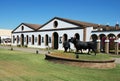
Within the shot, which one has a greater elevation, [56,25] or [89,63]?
[56,25]

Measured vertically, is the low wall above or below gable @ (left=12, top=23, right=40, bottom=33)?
below

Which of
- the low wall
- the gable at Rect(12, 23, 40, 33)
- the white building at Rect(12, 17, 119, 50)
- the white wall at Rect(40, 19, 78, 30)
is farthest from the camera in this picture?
the gable at Rect(12, 23, 40, 33)

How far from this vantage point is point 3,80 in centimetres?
1195

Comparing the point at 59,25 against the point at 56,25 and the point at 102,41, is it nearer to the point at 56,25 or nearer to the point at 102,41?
the point at 56,25

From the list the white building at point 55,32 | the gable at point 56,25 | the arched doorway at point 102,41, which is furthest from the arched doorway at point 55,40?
the arched doorway at point 102,41

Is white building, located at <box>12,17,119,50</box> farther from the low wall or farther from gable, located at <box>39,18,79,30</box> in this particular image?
the low wall

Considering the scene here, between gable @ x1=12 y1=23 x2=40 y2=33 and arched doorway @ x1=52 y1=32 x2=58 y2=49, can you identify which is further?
gable @ x1=12 y1=23 x2=40 y2=33

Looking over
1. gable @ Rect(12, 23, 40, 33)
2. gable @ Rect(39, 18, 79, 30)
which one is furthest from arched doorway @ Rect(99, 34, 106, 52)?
gable @ Rect(12, 23, 40, 33)

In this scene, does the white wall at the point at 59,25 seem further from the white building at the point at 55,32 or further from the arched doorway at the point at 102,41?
the arched doorway at the point at 102,41

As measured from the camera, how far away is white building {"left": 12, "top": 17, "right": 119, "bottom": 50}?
3922 centimetres

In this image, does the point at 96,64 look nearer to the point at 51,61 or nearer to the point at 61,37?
the point at 51,61

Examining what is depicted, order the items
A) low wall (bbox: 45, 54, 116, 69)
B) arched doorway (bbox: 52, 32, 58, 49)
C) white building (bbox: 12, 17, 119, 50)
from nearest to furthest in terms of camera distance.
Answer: low wall (bbox: 45, 54, 116, 69)
white building (bbox: 12, 17, 119, 50)
arched doorway (bbox: 52, 32, 58, 49)

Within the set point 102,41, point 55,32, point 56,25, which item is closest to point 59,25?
point 56,25

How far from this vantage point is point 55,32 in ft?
148
